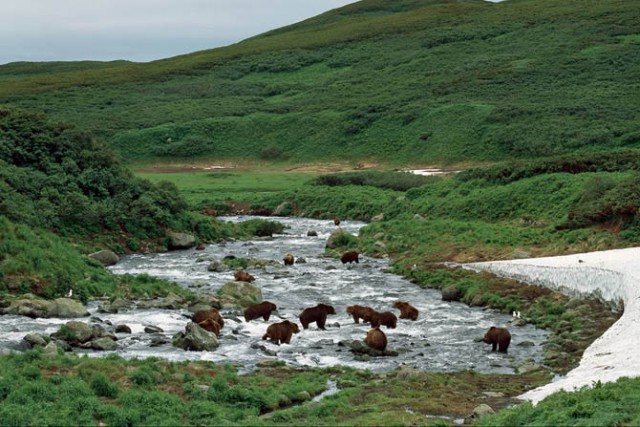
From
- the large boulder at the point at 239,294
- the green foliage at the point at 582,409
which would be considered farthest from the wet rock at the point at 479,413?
the large boulder at the point at 239,294

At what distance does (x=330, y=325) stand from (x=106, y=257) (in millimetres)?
17450

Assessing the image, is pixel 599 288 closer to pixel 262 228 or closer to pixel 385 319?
pixel 385 319

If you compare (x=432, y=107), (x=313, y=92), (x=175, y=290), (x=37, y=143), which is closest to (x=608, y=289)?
(x=175, y=290)

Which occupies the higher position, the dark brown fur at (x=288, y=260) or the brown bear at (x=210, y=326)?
the brown bear at (x=210, y=326)

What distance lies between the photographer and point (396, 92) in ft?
403

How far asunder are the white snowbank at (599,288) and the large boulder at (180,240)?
1796 centimetres

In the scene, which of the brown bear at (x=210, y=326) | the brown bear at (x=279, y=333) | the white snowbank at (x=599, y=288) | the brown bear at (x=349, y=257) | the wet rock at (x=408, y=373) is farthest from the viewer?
the brown bear at (x=349, y=257)

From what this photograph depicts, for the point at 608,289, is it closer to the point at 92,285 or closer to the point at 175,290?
the point at 175,290

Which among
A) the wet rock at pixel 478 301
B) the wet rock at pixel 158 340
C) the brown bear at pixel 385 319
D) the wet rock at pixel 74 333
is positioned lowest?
the wet rock at pixel 478 301

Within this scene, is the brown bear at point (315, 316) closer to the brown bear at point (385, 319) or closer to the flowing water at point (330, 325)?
the flowing water at point (330, 325)

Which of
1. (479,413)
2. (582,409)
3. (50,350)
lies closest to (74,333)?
(50,350)

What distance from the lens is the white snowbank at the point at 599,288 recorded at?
67.1 feet

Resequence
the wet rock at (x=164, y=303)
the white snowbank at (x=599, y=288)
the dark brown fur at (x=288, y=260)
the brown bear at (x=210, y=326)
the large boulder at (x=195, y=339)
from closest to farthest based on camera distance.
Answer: the white snowbank at (x=599, y=288), the large boulder at (x=195, y=339), the brown bear at (x=210, y=326), the wet rock at (x=164, y=303), the dark brown fur at (x=288, y=260)

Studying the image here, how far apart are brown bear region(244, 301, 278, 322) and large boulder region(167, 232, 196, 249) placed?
805 inches
